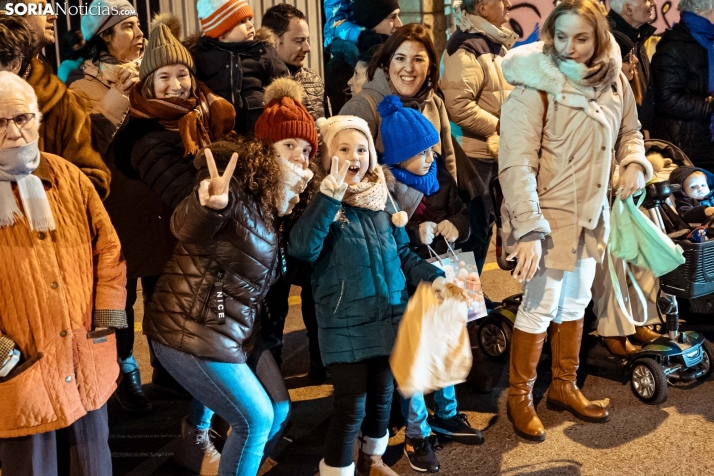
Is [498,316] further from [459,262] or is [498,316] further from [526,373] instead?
[459,262]

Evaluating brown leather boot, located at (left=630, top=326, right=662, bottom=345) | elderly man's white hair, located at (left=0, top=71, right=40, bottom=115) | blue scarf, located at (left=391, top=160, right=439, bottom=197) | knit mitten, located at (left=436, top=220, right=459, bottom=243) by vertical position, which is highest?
elderly man's white hair, located at (left=0, top=71, right=40, bottom=115)

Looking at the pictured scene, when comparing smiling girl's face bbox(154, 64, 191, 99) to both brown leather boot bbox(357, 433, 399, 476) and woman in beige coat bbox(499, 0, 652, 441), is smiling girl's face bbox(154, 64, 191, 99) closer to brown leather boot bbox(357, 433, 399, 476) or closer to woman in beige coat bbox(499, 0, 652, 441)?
woman in beige coat bbox(499, 0, 652, 441)

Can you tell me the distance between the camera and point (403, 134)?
4.00m

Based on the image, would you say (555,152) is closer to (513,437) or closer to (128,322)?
(513,437)

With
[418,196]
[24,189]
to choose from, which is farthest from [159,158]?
[418,196]

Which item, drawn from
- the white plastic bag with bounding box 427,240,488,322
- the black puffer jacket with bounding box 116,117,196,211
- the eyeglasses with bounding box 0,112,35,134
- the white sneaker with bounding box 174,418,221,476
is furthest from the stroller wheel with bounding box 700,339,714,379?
the eyeglasses with bounding box 0,112,35,134

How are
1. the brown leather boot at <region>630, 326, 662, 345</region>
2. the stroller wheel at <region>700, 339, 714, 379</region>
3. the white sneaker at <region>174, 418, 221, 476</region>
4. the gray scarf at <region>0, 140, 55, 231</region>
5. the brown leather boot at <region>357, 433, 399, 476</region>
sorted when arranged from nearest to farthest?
the gray scarf at <region>0, 140, 55, 231</region> → the brown leather boot at <region>357, 433, 399, 476</region> → the white sneaker at <region>174, 418, 221, 476</region> → the stroller wheel at <region>700, 339, 714, 379</region> → the brown leather boot at <region>630, 326, 662, 345</region>

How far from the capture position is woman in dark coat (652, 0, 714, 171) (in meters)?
6.16

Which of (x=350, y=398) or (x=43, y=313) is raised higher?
(x=43, y=313)

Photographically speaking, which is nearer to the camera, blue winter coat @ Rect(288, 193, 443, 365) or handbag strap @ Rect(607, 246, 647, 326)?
blue winter coat @ Rect(288, 193, 443, 365)

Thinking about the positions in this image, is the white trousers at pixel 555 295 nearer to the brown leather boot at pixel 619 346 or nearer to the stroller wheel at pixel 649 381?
the stroller wheel at pixel 649 381

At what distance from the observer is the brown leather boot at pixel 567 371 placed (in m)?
4.54

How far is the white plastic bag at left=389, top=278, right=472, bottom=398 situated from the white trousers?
929 mm

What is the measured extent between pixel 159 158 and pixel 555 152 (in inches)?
80.3
